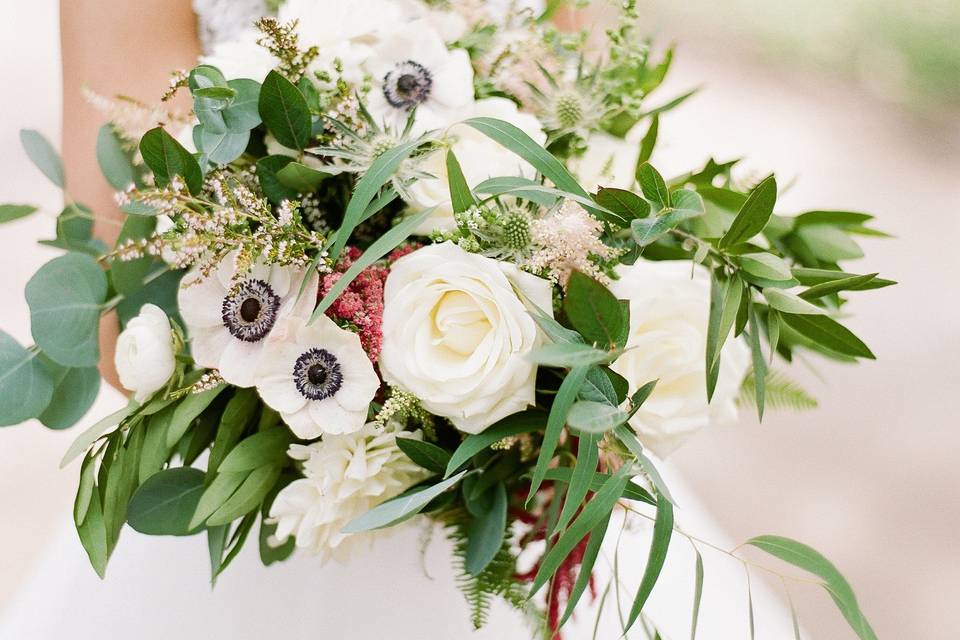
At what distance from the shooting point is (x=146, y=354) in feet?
2.03

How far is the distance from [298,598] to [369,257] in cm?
48

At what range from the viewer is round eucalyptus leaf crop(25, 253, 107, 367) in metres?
0.66

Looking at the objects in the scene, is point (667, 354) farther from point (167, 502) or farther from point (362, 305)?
point (167, 502)

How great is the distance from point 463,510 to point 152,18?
2.50 feet

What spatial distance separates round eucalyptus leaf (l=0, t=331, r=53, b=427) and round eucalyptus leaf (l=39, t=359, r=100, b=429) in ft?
0.05

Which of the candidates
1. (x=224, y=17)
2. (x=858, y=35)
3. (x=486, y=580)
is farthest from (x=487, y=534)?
(x=858, y=35)

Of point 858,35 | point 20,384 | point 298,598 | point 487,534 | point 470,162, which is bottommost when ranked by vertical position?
point 298,598

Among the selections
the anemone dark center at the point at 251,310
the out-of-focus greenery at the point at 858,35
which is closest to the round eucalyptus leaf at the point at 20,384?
the anemone dark center at the point at 251,310

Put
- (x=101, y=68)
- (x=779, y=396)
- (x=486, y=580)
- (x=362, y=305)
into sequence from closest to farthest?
(x=362, y=305) < (x=486, y=580) < (x=779, y=396) < (x=101, y=68)

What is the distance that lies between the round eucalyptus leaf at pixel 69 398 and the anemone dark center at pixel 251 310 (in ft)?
0.71

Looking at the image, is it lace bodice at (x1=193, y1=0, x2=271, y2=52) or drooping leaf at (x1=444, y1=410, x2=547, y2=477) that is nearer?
drooping leaf at (x1=444, y1=410, x2=547, y2=477)

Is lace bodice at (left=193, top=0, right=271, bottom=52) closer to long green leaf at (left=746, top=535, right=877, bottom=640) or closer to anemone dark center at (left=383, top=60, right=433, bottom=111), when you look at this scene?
anemone dark center at (left=383, top=60, right=433, bottom=111)

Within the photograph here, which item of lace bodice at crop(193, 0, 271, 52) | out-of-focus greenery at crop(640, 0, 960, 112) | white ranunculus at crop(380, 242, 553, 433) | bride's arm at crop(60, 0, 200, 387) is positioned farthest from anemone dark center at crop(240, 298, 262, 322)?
out-of-focus greenery at crop(640, 0, 960, 112)

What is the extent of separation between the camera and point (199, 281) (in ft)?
1.89
